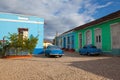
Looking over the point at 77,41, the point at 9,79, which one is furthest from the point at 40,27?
the point at 9,79

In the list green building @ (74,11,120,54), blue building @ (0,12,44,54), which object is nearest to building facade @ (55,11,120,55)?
green building @ (74,11,120,54)

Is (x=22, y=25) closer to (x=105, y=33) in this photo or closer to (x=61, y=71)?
(x=105, y=33)

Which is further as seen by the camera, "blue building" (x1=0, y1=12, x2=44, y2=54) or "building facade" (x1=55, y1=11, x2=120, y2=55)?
"blue building" (x1=0, y1=12, x2=44, y2=54)

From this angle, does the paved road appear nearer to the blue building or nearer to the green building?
the green building

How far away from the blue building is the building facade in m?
7.71

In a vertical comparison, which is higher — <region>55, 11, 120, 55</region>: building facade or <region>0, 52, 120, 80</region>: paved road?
<region>55, 11, 120, 55</region>: building facade

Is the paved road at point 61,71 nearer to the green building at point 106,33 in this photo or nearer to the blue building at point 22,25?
the green building at point 106,33

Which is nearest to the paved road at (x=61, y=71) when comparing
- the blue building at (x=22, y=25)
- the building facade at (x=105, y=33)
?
the building facade at (x=105, y=33)

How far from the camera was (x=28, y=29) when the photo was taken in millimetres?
22531

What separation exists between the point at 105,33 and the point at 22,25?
444 inches

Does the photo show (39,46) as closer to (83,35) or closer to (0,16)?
(0,16)

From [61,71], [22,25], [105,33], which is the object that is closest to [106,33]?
[105,33]

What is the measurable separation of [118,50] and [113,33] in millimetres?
2309

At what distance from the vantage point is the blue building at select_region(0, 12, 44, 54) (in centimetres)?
2150
